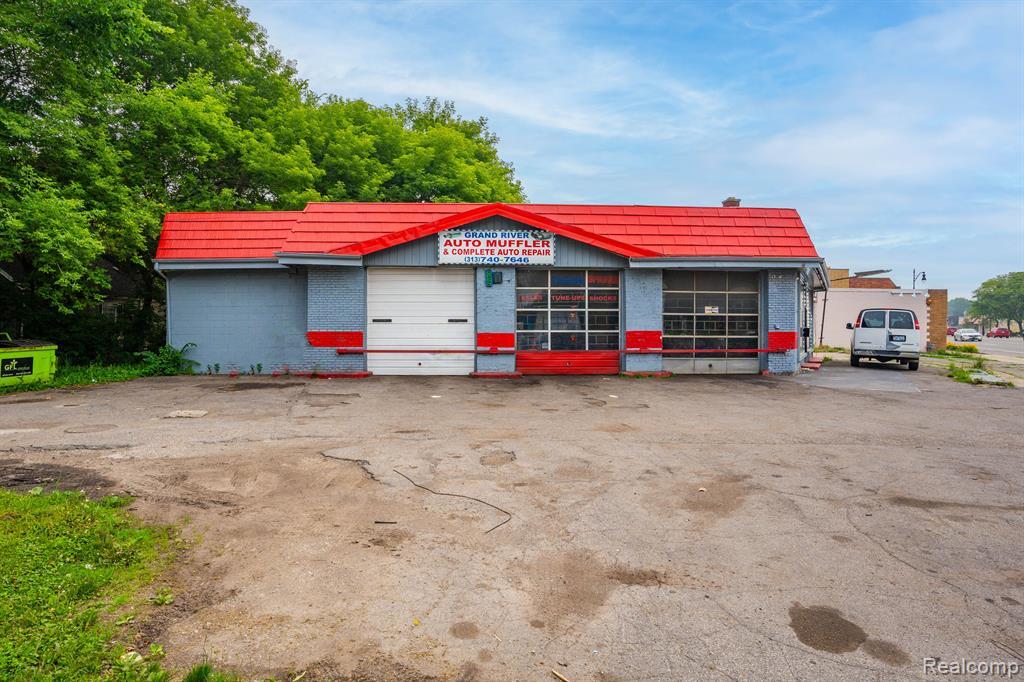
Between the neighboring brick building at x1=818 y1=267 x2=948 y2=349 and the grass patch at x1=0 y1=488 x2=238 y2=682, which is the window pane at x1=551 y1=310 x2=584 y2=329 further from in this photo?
the neighboring brick building at x1=818 y1=267 x2=948 y2=349

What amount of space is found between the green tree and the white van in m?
119

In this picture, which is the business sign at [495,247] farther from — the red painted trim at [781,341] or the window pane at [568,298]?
the red painted trim at [781,341]

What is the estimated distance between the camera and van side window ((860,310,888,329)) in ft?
64.3

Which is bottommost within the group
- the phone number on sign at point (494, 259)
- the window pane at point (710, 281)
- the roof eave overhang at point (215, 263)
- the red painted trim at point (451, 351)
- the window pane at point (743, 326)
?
the red painted trim at point (451, 351)

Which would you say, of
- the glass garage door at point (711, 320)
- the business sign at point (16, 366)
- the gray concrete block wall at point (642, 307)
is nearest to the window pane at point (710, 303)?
the glass garage door at point (711, 320)

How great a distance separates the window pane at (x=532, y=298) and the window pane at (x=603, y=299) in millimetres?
1352

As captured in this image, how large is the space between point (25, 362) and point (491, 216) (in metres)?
12.0

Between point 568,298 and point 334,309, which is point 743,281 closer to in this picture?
point 568,298

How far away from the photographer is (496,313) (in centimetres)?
1617

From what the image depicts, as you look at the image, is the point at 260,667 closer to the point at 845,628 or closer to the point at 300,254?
the point at 845,628

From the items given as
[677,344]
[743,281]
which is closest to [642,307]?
[677,344]

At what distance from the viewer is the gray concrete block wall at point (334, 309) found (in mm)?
15719

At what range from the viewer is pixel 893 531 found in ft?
16.6

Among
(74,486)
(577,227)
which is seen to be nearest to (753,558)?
(74,486)
